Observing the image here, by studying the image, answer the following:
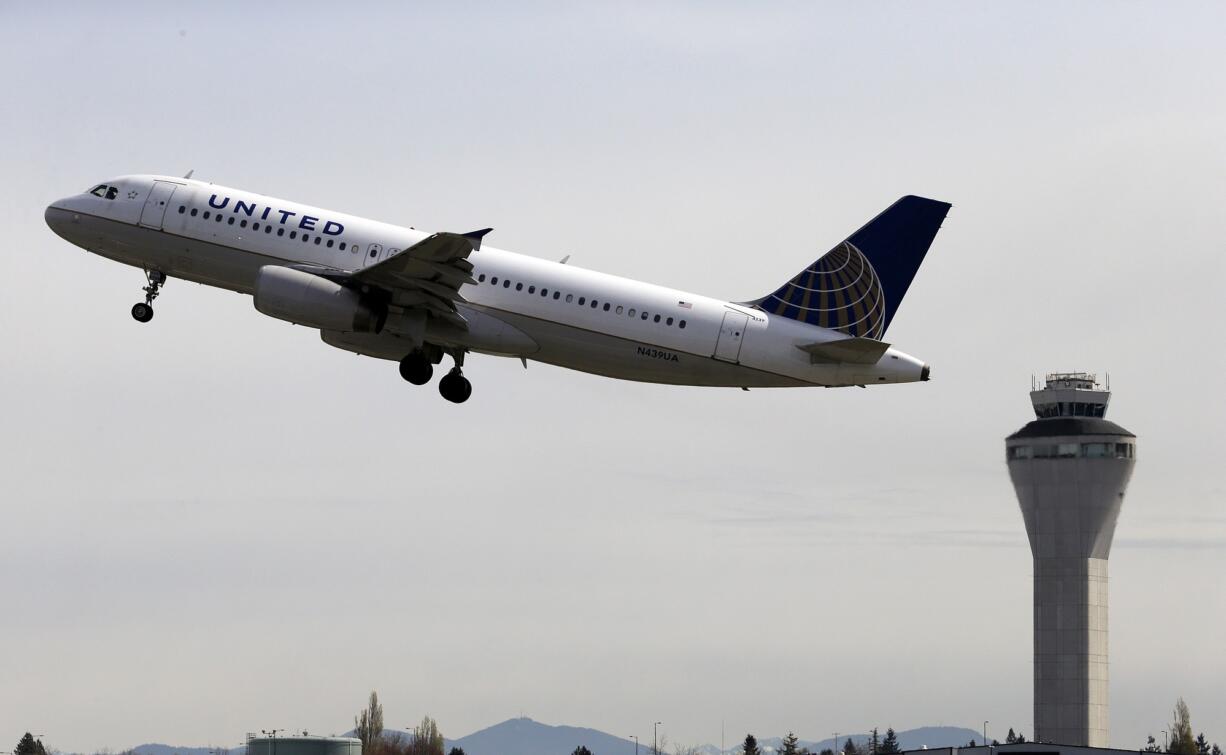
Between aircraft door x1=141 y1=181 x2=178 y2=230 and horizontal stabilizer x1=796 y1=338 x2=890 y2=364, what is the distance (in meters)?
23.3

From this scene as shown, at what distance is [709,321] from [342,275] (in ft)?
41.2

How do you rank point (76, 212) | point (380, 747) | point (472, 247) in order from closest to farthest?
point (472, 247) → point (76, 212) → point (380, 747)

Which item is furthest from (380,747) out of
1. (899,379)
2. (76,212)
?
(899,379)

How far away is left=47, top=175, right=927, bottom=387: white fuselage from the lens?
2315 inches

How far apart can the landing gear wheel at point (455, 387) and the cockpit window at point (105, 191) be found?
14.0 metres

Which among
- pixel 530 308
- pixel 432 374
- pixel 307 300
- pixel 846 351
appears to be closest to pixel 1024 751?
pixel 846 351

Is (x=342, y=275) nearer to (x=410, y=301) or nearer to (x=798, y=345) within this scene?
(x=410, y=301)

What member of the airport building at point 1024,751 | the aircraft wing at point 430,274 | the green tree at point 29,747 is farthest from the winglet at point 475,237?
the green tree at point 29,747

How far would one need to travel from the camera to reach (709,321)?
5909cm

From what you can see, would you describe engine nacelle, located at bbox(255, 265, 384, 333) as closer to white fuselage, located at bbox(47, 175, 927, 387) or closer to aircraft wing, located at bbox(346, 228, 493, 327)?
aircraft wing, located at bbox(346, 228, 493, 327)

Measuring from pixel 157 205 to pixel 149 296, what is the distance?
3.86 metres

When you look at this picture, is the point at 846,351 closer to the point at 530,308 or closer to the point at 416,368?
the point at 530,308

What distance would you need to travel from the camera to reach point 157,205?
6341 cm

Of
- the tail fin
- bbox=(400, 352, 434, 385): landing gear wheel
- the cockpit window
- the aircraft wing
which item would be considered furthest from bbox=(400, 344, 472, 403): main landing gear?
the cockpit window
